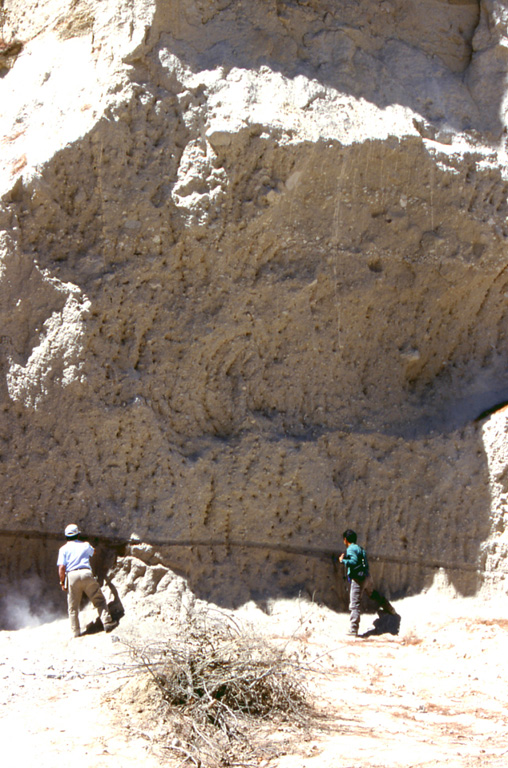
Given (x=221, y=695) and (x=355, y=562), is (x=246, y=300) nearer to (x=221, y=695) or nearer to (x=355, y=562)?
(x=355, y=562)

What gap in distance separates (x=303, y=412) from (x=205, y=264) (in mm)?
1509

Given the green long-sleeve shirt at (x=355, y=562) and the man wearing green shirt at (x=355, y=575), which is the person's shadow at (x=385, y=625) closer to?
the man wearing green shirt at (x=355, y=575)

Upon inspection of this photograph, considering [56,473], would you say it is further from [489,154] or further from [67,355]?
[489,154]

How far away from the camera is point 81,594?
5.88 meters

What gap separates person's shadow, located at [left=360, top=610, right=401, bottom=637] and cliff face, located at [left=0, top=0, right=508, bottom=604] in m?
0.31

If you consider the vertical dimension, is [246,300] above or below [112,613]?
above

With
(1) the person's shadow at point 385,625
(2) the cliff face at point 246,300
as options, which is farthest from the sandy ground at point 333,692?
(2) the cliff face at point 246,300

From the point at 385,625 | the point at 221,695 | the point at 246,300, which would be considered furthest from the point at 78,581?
the point at 246,300

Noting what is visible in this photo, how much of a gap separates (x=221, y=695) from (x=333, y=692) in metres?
0.90

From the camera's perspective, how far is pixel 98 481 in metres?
6.31

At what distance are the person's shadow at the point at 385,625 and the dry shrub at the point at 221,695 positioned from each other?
5.33 feet

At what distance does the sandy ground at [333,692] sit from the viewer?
12.6 ft

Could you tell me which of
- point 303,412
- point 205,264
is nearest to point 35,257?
point 205,264

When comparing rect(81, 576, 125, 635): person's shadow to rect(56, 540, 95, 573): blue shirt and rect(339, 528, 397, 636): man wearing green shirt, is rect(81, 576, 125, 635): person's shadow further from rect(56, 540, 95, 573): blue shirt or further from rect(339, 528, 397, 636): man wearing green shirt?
rect(339, 528, 397, 636): man wearing green shirt
